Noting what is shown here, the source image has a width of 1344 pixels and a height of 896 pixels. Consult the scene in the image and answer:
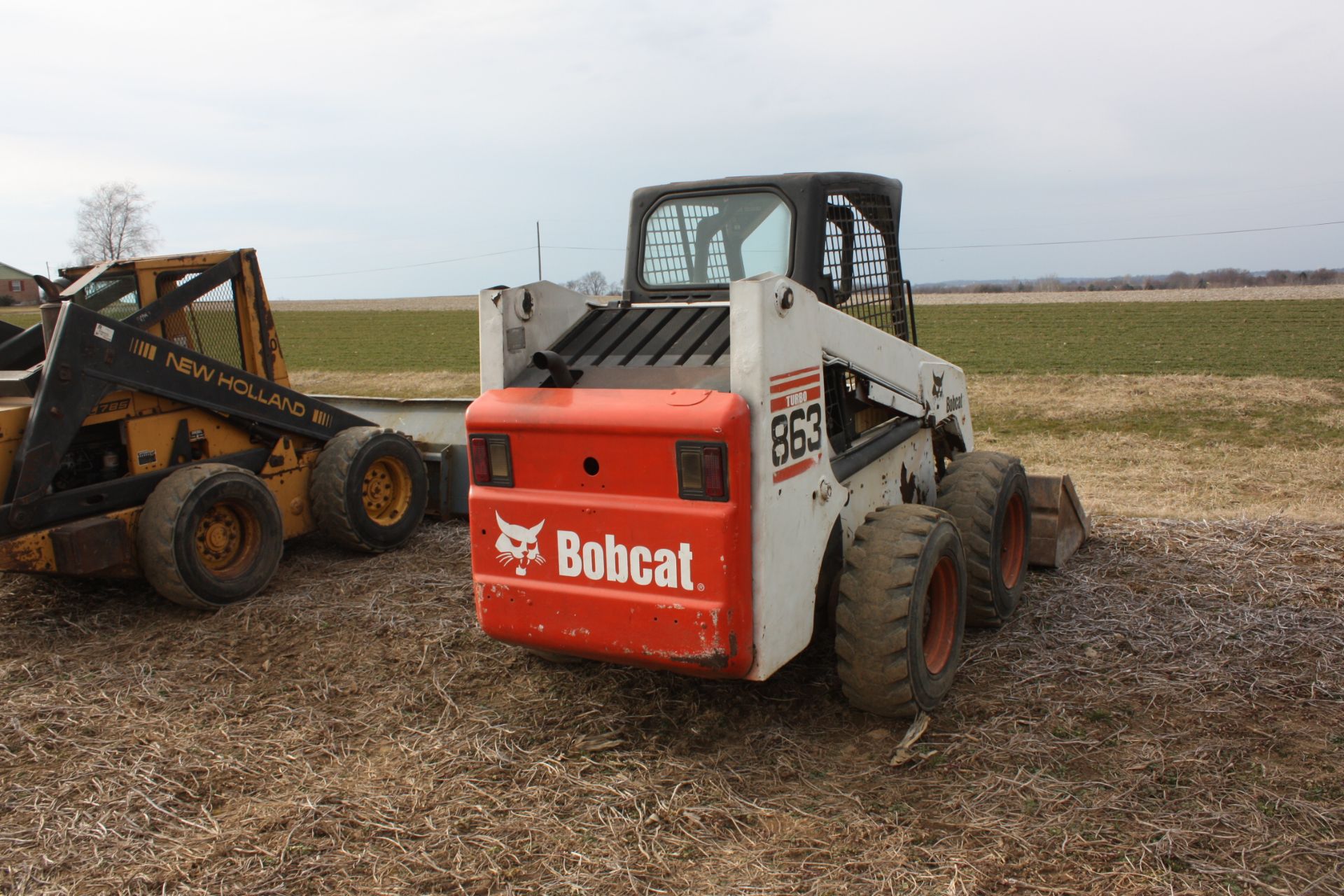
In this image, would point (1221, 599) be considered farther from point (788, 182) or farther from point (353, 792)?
point (353, 792)

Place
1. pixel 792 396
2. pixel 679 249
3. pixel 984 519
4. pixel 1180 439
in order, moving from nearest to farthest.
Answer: pixel 792 396, pixel 679 249, pixel 984 519, pixel 1180 439

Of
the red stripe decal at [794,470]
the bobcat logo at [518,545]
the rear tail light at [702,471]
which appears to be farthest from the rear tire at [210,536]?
the red stripe decal at [794,470]

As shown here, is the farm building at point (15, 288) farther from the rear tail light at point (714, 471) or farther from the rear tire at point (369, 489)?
the rear tail light at point (714, 471)

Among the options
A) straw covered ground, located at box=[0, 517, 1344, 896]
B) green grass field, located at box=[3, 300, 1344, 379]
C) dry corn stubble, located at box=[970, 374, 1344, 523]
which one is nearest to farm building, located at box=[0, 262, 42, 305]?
green grass field, located at box=[3, 300, 1344, 379]

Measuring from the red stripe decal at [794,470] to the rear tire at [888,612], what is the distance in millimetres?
364

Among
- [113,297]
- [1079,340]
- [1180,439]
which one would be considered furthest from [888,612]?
[1079,340]

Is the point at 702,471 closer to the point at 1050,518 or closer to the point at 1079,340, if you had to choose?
the point at 1050,518

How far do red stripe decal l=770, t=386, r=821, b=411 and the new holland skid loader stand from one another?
3721 millimetres

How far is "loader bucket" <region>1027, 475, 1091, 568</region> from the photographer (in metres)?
6.14

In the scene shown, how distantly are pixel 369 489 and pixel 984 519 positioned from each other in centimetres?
427

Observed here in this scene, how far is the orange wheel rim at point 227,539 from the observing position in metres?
6.00

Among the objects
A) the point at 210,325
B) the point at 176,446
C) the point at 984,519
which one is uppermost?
the point at 210,325

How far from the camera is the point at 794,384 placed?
3.74 meters

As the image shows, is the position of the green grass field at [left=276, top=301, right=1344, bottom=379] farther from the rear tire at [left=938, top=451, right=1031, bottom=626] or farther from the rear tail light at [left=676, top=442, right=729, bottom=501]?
the rear tail light at [left=676, top=442, right=729, bottom=501]
